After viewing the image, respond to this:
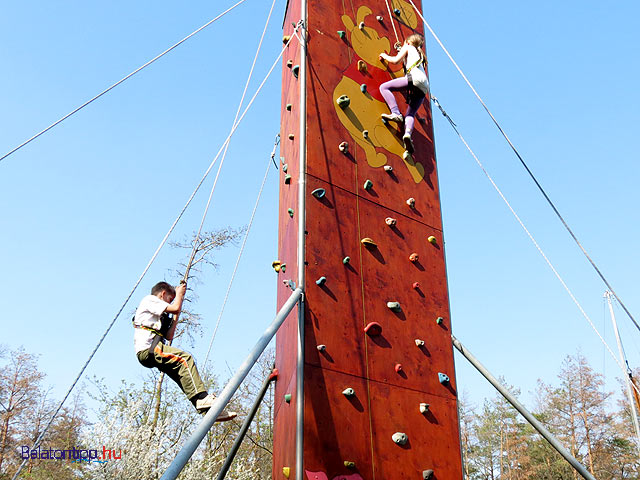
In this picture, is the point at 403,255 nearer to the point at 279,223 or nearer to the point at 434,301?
the point at 434,301

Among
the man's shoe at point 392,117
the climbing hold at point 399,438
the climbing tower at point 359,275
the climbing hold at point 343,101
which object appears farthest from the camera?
the man's shoe at point 392,117

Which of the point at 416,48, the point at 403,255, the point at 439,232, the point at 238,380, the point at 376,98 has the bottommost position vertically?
the point at 238,380

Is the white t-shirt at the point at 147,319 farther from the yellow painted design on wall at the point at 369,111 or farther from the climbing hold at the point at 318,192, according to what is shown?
the yellow painted design on wall at the point at 369,111

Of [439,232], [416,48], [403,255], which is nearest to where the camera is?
[403,255]

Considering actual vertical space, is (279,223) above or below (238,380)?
above

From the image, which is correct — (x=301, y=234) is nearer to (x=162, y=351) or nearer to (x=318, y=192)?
(x=318, y=192)

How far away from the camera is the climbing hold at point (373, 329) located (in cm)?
457

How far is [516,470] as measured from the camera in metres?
23.8

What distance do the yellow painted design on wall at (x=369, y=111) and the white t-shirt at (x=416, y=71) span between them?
223mm

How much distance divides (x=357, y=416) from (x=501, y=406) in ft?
77.5

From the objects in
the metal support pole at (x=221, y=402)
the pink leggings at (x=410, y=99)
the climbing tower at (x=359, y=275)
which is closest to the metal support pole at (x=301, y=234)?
the climbing tower at (x=359, y=275)

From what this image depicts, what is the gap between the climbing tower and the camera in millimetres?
4168

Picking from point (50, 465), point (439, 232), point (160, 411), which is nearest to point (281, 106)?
point (439, 232)

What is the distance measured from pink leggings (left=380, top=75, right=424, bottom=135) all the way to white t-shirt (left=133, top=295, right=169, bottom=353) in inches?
117
